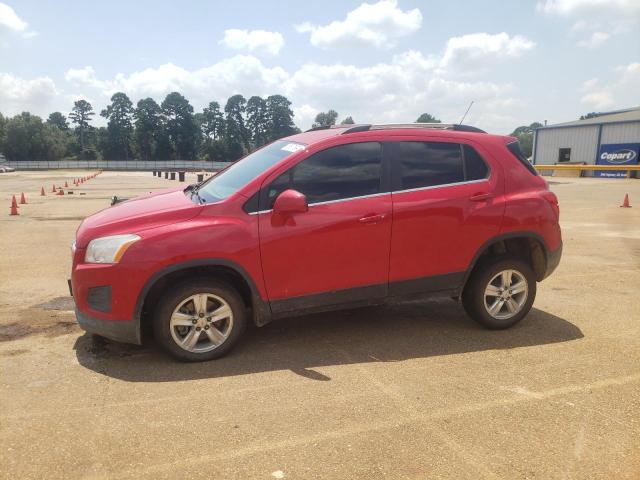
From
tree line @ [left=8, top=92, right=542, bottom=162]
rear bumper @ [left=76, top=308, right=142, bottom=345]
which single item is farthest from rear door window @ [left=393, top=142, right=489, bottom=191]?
tree line @ [left=8, top=92, right=542, bottom=162]

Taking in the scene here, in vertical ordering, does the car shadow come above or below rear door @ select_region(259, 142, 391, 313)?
below

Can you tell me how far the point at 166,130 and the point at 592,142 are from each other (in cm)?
8711

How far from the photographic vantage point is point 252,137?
115375 mm

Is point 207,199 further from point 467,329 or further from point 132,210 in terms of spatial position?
point 467,329

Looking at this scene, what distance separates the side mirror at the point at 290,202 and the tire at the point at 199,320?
79 centimetres

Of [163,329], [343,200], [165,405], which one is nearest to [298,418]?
[165,405]

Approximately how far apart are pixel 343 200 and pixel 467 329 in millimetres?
1912

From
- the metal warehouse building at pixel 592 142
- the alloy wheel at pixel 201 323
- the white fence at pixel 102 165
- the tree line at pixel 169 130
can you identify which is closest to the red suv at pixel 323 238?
the alloy wheel at pixel 201 323

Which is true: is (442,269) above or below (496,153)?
below

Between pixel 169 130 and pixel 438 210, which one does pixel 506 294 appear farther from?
pixel 169 130

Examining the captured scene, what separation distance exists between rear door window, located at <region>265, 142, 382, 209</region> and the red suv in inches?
0.4

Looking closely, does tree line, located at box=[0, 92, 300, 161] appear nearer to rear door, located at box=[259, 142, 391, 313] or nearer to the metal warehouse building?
the metal warehouse building

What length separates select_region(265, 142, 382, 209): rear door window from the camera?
4.29m

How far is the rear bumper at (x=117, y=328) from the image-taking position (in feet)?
13.0
